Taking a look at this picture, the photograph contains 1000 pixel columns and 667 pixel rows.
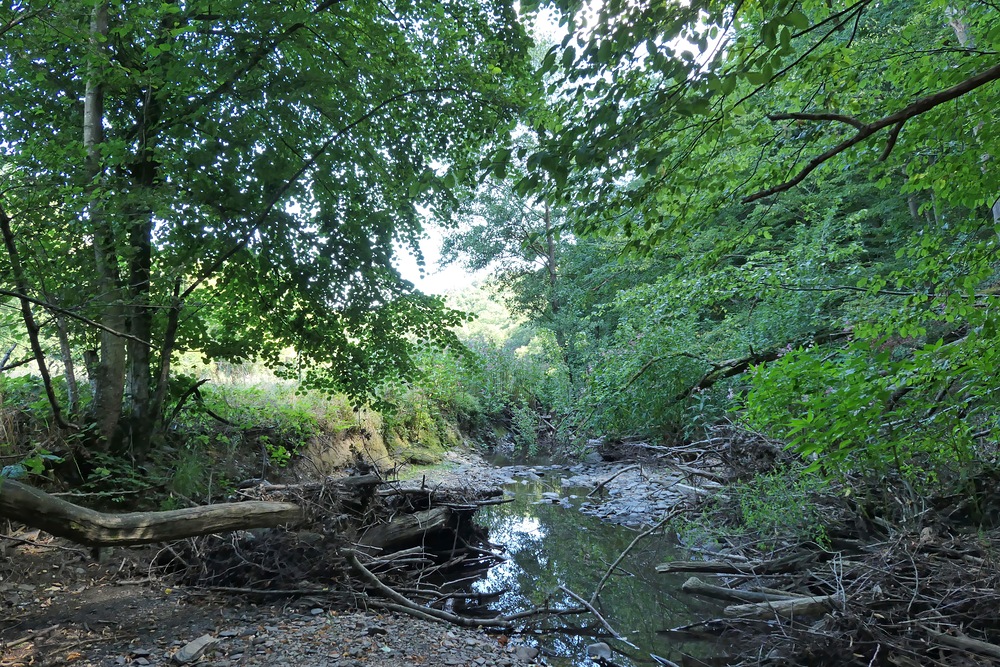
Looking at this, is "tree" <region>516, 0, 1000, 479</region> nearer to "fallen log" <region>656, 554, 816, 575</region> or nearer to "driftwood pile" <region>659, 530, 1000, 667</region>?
"driftwood pile" <region>659, 530, 1000, 667</region>

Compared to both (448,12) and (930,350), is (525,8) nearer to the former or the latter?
(930,350)

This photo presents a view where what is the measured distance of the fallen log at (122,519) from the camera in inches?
134

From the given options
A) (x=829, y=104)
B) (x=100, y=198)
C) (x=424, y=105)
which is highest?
(x=424, y=105)

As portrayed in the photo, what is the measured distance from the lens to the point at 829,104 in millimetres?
4156

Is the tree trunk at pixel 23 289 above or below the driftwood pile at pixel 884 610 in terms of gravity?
above

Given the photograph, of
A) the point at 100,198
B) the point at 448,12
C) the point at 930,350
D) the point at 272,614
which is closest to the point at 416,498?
the point at 272,614

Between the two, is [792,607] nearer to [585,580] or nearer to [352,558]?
[585,580]

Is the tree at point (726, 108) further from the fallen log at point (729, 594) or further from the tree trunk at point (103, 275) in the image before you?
the tree trunk at point (103, 275)

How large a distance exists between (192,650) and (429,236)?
5.06m

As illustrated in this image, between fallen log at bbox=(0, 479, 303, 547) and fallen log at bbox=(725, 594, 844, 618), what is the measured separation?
156 inches

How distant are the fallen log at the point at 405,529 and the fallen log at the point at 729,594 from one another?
2.75m

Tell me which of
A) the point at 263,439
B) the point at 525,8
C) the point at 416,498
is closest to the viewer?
the point at 525,8

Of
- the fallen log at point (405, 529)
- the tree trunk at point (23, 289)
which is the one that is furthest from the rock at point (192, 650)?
the tree trunk at point (23, 289)

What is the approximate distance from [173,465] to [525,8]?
229 inches
